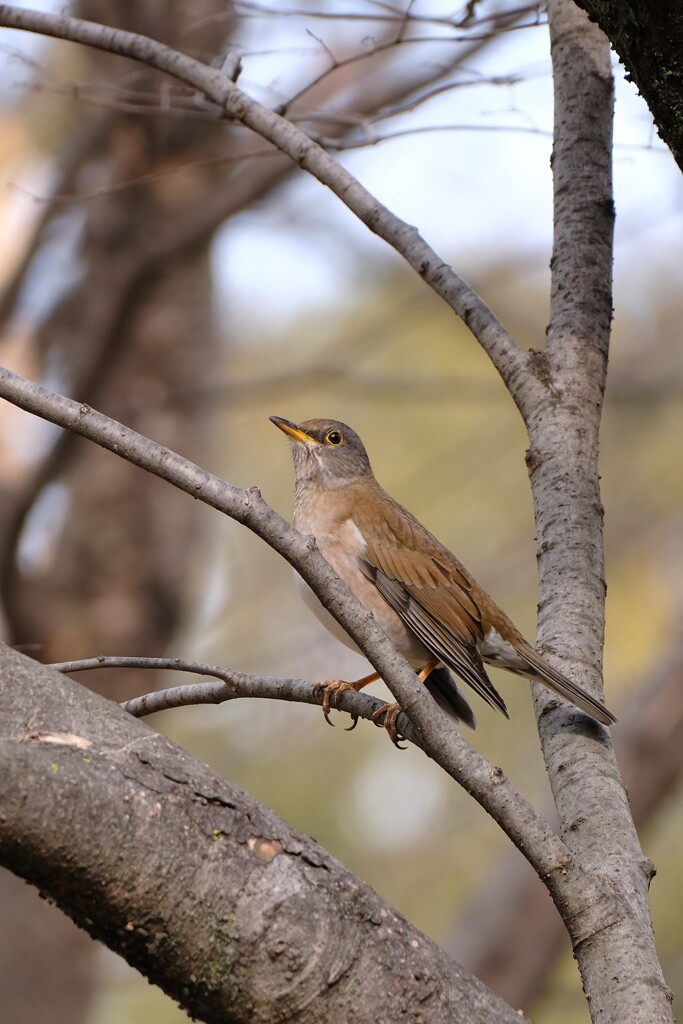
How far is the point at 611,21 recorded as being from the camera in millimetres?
2646

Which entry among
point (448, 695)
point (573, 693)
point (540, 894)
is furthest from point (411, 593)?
point (540, 894)

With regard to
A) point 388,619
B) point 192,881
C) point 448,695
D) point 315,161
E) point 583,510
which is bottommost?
point 192,881

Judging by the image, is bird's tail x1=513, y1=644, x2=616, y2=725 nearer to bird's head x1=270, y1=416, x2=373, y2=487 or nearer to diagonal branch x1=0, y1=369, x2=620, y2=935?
diagonal branch x1=0, y1=369, x2=620, y2=935

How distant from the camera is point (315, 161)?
3889 mm

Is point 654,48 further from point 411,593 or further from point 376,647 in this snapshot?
point 411,593

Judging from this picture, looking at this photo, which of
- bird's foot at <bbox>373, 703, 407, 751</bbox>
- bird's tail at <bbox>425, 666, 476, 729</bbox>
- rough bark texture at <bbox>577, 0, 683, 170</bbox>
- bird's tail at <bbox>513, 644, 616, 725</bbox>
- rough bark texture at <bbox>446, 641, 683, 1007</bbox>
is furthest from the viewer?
rough bark texture at <bbox>446, 641, 683, 1007</bbox>

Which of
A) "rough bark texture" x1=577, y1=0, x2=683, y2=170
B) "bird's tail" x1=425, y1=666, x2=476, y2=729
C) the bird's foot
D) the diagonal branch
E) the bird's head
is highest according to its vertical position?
the bird's head

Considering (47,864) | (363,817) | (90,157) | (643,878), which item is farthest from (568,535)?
(363,817)

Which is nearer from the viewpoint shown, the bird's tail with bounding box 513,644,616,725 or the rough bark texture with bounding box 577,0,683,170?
the rough bark texture with bounding box 577,0,683,170

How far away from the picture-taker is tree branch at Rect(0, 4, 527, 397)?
3.82 meters

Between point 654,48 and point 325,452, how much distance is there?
3546 millimetres

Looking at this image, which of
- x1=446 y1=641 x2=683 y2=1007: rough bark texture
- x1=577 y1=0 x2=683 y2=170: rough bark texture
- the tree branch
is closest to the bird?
the tree branch

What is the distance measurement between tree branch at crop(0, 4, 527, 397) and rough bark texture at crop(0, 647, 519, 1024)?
2.07m

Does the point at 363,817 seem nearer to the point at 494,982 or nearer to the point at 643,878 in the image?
the point at 494,982
